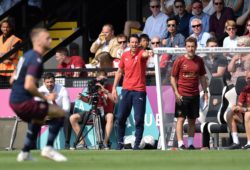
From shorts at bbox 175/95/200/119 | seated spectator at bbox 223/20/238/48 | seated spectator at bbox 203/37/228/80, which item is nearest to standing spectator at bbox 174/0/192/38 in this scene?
seated spectator at bbox 223/20/238/48

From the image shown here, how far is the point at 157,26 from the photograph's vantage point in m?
21.6

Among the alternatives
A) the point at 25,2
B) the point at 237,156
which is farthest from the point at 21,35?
the point at 237,156

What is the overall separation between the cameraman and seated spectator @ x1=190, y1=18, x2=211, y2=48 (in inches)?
81.1

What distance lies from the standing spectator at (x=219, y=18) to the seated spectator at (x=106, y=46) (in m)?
2.19

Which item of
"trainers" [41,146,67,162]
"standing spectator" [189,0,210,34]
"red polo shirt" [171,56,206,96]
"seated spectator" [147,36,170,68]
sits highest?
"standing spectator" [189,0,210,34]

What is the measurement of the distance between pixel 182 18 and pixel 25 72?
827 cm

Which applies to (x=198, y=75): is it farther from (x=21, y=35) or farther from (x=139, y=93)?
(x=21, y=35)

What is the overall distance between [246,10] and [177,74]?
10.6 feet

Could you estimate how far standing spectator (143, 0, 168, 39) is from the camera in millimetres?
21500

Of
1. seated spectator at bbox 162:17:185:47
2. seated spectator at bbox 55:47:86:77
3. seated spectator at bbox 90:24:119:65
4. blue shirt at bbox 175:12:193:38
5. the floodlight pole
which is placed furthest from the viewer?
seated spectator at bbox 55:47:86:77

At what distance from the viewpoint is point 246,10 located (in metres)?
21.5

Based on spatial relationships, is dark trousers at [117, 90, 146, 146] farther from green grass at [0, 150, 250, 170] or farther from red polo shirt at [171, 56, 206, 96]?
green grass at [0, 150, 250, 170]

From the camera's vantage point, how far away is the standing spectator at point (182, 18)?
21203mm

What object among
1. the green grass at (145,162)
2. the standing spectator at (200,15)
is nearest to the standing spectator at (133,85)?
the standing spectator at (200,15)
